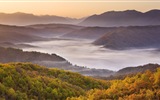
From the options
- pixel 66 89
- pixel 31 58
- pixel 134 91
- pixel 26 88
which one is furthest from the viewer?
pixel 31 58

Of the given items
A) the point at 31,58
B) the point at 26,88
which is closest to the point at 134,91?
the point at 26,88

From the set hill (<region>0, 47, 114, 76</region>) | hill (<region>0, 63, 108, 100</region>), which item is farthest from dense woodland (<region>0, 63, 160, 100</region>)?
hill (<region>0, 47, 114, 76</region>)

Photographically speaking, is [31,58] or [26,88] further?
[31,58]

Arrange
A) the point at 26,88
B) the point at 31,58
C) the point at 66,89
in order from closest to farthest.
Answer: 1. the point at 26,88
2. the point at 66,89
3. the point at 31,58

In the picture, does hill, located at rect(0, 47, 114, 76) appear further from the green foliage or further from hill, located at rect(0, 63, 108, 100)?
the green foliage

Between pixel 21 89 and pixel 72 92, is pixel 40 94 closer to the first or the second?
pixel 21 89

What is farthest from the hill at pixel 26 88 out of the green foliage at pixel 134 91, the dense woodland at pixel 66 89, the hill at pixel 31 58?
the hill at pixel 31 58

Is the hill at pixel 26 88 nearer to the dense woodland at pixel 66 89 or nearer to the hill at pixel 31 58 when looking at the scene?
the dense woodland at pixel 66 89

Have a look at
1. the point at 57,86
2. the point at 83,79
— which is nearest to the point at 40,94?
the point at 57,86

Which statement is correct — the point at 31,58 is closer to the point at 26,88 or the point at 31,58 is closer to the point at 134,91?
the point at 26,88

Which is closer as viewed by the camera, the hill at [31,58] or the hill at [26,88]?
the hill at [26,88]

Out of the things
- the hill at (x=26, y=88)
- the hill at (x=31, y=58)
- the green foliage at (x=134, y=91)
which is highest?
the hill at (x=31, y=58)
